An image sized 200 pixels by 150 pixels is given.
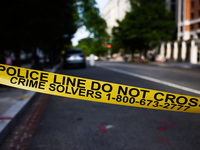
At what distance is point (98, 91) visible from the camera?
2.36 m

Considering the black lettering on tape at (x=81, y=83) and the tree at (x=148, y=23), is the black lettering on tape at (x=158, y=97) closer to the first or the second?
the black lettering on tape at (x=81, y=83)

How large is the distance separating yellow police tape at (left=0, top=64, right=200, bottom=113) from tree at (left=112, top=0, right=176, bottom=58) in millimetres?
43437

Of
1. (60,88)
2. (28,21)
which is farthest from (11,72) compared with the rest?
(28,21)

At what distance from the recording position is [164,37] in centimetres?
4528

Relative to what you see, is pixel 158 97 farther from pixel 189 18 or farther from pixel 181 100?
pixel 189 18

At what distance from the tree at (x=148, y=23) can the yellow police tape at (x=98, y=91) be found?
4344 centimetres

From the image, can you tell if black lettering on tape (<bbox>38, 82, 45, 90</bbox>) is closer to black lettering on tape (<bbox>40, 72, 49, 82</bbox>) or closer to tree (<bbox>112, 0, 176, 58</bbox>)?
black lettering on tape (<bbox>40, 72, 49, 82</bbox>)

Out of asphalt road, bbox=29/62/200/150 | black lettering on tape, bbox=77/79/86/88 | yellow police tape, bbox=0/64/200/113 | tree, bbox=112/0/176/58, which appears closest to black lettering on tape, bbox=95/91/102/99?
yellow police tape, bbox=0/64/200/113

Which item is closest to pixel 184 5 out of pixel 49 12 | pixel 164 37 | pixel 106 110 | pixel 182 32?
pixel 182 32

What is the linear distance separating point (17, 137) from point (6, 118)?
670 mm

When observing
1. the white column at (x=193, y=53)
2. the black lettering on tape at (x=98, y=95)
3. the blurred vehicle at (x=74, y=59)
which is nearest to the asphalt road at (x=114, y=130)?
the black lettering on tape at (x=98, y=95)

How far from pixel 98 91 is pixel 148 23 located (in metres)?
45.8

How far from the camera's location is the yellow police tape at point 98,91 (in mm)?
2305

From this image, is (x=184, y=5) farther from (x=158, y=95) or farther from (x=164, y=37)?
(x=158, y=95)
